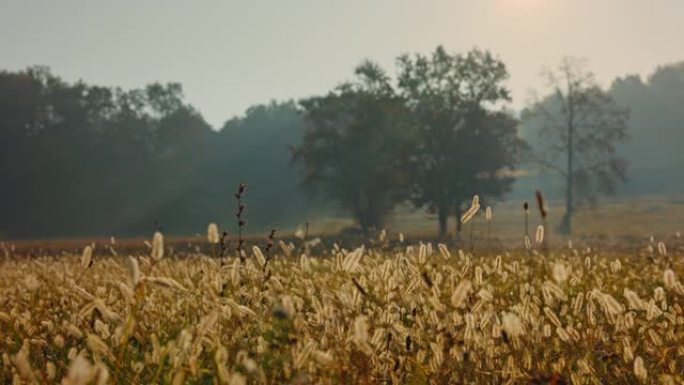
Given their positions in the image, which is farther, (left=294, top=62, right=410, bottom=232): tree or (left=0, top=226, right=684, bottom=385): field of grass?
(left=294, top=62, right=410, bottom=232): tree

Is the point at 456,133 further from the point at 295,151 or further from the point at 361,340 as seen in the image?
the point at 361,340

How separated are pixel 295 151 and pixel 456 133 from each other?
11.4 meters

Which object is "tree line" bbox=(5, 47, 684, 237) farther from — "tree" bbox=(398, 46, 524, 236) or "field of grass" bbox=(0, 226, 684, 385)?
"field of grass" bbox=(0, 226, 684, 385)

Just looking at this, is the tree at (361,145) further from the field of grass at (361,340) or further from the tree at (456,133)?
the field of grass at (361,340)

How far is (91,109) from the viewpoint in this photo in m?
87.1

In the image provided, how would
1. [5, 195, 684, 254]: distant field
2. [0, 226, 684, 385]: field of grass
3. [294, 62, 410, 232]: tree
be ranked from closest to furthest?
[0, 226, 684, 385]: field of grass
[294, 62, 410, 232]: tree
[5, 195, 684, 254]: distant field

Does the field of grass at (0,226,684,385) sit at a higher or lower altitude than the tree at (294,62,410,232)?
lower

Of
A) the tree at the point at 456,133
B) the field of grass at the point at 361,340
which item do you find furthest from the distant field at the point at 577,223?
the field of grass at the point at 361,340

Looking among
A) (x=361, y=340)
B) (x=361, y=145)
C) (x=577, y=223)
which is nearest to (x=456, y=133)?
(x=361, y=145)

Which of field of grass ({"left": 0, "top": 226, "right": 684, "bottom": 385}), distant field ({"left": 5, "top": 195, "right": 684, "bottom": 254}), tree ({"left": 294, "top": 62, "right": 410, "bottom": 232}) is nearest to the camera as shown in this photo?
field of grass ({"left": 0, "top": 226, "right": 684, "bottom": 385})

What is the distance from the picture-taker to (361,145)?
153 ft

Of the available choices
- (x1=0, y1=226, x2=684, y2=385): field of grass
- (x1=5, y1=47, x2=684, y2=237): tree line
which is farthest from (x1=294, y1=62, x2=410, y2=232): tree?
(x1=0, y1=226, x2=684, y2=385): field of grass

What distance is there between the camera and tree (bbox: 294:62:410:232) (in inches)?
1823

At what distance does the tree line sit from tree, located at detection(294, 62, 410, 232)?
0.10 metres
